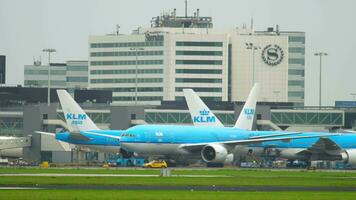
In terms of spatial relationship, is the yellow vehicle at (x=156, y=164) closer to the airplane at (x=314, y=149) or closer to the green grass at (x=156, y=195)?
the airplane at (x=314, y=149)

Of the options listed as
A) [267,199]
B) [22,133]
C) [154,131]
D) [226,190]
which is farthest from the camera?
[22,133]

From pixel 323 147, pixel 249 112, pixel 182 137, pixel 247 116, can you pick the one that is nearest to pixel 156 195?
pixel 182 137

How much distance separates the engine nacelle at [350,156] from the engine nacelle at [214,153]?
597 inches

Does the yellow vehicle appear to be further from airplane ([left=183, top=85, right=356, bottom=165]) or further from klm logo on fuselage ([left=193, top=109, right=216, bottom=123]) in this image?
klm logo on fuselage ([left=193, top=109, right=216, bottom=123])

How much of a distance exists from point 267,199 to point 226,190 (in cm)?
1026

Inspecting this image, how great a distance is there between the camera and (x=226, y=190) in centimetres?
9212

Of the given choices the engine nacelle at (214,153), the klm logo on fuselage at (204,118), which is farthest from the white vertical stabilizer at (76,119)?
the engine nacelle at (214,153)

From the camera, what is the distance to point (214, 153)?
155m

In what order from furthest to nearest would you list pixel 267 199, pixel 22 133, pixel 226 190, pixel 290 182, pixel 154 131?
pixel 22 133, pixel 154 131, pixel 290 182, pixel 226 190, pixel 267 199

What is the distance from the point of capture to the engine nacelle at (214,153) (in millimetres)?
154625

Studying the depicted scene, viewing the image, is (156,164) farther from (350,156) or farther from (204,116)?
(350,156)

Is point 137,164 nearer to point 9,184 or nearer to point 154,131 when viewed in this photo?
point 154,131

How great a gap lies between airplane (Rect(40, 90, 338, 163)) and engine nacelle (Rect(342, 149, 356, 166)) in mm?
3359

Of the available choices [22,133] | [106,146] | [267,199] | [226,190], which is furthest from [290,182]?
[22,133]
